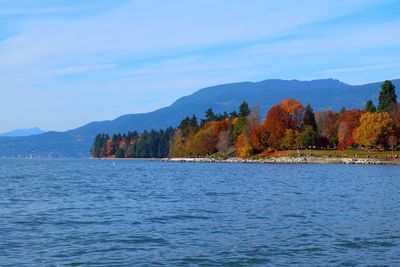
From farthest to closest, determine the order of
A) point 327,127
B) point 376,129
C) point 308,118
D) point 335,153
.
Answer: point 327,127 < point 308,118 < point 335,153 < point 376,129

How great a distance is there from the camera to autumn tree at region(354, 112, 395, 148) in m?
148

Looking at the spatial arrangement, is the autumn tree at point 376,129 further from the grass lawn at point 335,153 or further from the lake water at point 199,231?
the lake water at point 199,231

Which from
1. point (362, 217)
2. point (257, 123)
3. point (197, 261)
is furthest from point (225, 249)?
point (257, 123)

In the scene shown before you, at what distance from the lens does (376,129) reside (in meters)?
148

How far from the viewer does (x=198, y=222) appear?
33438 mm

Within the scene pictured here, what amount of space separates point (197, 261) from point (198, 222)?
1056cm

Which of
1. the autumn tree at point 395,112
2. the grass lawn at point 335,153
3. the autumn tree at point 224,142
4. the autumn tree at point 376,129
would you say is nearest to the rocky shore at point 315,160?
the grass lawn at point 335,153

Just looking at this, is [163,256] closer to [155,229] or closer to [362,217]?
[155,229]

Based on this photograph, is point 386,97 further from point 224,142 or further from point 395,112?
point 224,142

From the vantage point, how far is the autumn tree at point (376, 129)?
14812cm

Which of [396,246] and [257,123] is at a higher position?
[257,123]

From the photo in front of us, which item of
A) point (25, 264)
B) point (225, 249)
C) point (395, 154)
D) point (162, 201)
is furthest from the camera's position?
point (395, 154)

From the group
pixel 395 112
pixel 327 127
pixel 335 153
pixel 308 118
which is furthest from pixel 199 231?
pixel 327 127

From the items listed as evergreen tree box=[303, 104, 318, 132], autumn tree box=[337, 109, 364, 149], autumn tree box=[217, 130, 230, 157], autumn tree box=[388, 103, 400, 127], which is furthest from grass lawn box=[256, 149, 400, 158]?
autumn tree box=[217, 130, 230, 157]
